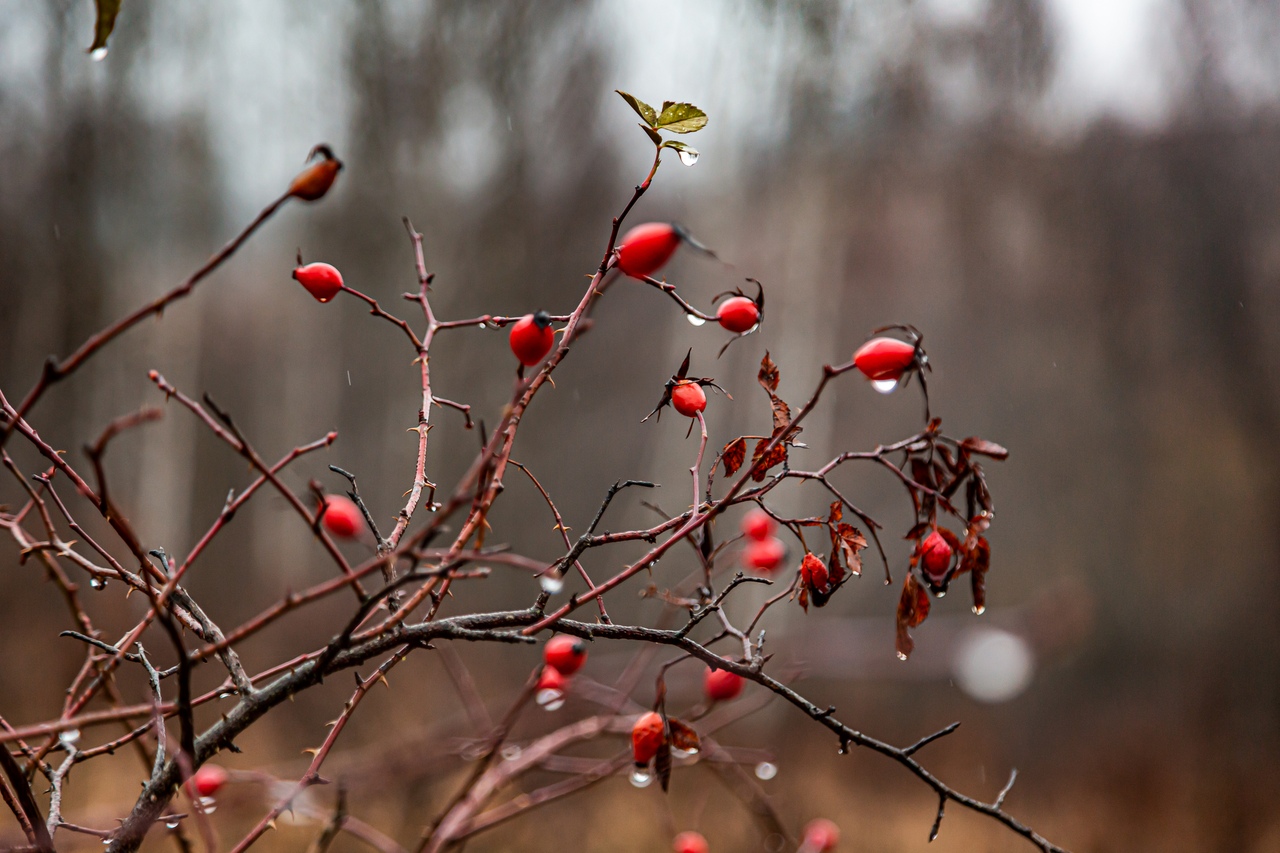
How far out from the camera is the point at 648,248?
14.7 inches

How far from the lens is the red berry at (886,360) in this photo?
40 centimetres

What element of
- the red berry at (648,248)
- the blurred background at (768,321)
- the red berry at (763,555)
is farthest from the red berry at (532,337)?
the blurred background at (768,321)

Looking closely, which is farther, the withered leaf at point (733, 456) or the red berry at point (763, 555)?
the red berry at point (763, 555)

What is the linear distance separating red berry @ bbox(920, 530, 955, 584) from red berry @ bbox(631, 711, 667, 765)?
0.59ft

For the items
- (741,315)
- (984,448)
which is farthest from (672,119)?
(984,448)

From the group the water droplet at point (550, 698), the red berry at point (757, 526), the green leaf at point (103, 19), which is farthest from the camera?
the red berry at point (757, 526)

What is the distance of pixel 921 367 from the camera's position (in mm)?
404

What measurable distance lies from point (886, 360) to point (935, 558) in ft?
0.39

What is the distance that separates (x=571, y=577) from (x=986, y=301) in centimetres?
184

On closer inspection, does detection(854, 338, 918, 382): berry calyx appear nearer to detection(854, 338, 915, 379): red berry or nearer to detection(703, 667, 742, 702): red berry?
detection(854, 338, 915, 379): red berry

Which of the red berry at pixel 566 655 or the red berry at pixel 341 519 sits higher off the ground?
the red berry at pixel 341 519

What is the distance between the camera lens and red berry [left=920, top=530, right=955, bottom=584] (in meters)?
0.43

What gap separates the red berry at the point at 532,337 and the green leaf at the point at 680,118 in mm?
127

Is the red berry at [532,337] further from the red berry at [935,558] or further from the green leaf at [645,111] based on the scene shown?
the red berry at [935,558]
